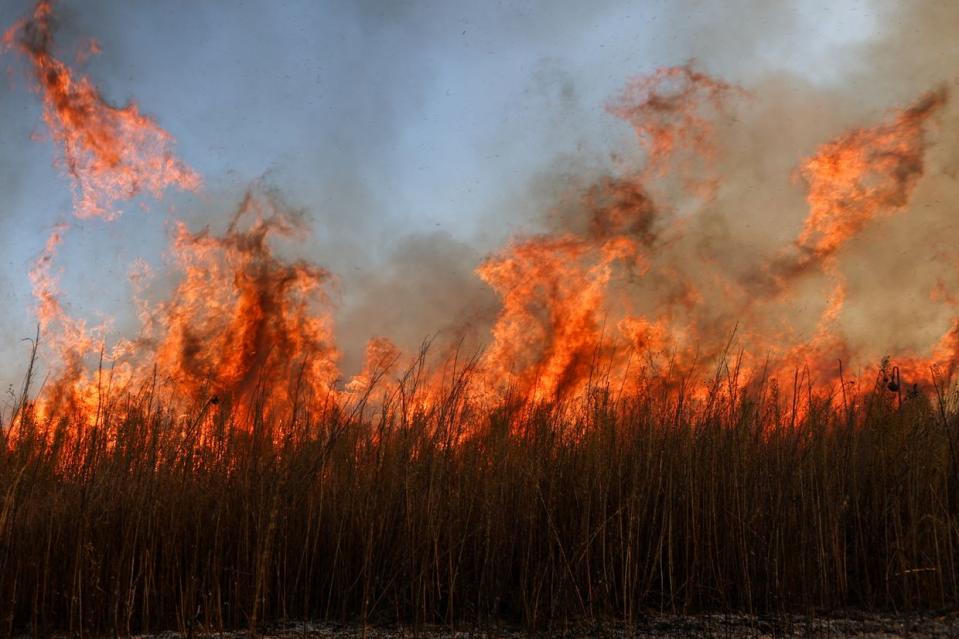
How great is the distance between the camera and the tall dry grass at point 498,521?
372 cm

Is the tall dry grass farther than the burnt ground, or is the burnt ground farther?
the tall dry grass

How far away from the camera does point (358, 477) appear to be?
4.38 metres

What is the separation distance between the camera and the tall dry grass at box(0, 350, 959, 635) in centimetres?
372

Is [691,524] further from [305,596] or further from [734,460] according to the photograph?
[305,596]

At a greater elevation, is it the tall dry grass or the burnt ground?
the tall dry grass

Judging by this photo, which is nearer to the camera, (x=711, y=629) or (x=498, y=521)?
(x=711, y=629)

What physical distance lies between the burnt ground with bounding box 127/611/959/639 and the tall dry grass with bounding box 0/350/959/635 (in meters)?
0.10

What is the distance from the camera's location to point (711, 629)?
343 cm

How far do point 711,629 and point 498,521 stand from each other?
3.63 feet

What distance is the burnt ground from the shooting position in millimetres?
3309

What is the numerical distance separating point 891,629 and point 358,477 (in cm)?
279

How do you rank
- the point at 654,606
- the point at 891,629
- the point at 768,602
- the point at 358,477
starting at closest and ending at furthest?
the point at 891,629, the point at 768,602, the point at 654,606, the point at 358,477

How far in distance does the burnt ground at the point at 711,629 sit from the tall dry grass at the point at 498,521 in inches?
4.0

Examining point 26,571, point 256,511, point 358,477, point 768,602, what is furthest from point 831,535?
point 26,571
